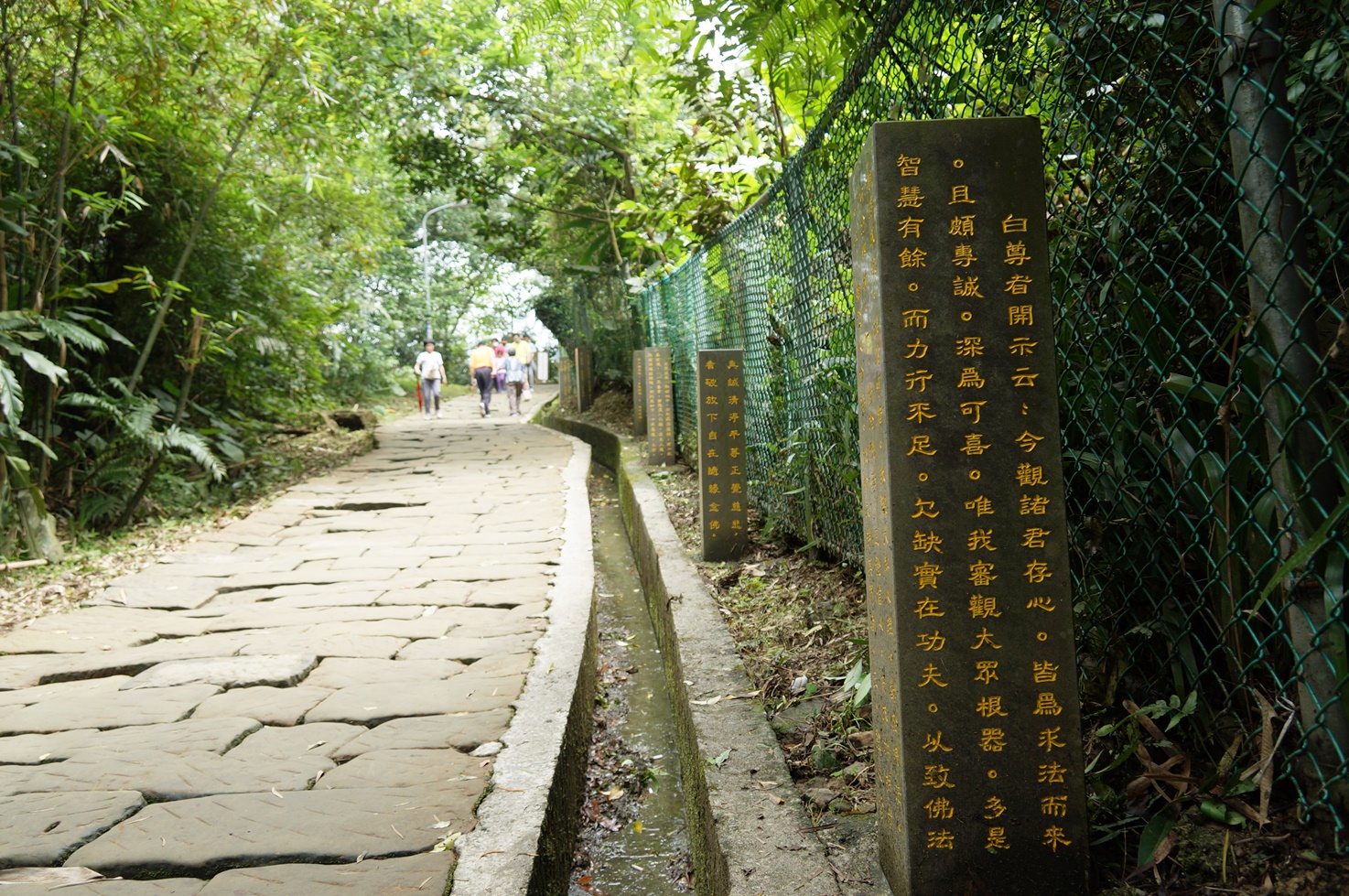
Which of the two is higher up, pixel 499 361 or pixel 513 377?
pixel 499 361

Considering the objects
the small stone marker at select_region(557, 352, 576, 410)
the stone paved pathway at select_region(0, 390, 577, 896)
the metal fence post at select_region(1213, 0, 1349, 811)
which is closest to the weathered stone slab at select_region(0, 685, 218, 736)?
the stone paved pathway at select_region(0, 390, 577, 896)

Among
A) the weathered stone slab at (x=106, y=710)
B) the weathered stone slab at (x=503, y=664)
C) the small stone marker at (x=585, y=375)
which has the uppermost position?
the small stone marker at (x=585, y=375)

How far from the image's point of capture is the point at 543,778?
2953 millimetres

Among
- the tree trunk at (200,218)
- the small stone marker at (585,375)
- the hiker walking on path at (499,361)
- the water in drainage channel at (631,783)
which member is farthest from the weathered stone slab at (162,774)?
the hiker walking on path at (499,361)

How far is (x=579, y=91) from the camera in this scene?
43.7 feet

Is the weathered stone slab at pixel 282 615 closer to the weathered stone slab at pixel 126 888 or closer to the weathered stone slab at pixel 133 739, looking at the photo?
the weathered stone slab at pixel 133 739

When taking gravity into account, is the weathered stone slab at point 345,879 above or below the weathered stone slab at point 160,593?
below

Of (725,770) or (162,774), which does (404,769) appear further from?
(725,770)

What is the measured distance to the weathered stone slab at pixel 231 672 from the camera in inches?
158

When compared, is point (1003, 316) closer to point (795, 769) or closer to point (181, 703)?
point (795, 769)

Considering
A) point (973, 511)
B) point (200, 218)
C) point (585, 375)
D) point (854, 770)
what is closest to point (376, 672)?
point (854, 770)

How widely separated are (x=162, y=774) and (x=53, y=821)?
35 centimetres

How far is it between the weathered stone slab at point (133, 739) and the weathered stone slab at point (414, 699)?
294 mm

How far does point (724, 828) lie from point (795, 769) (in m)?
0.41
